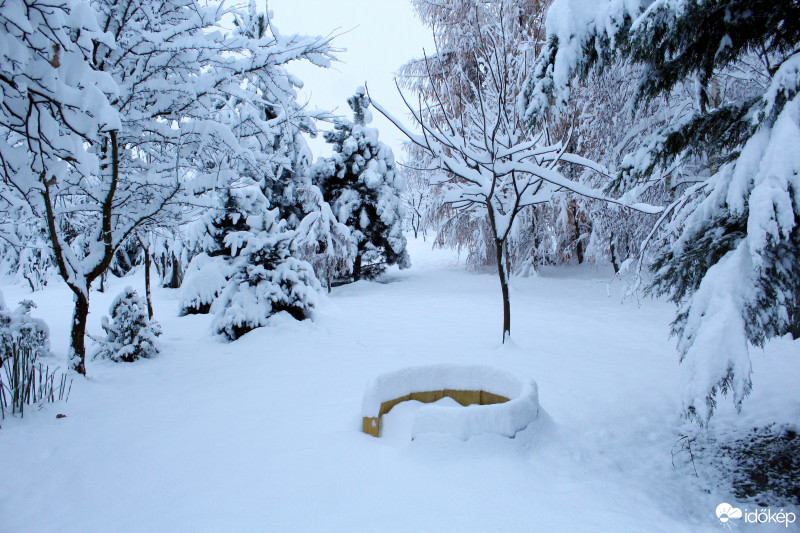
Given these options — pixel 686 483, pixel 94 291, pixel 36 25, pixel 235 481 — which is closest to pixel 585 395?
pixel 686 483

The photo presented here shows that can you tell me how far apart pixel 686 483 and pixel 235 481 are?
2.94m

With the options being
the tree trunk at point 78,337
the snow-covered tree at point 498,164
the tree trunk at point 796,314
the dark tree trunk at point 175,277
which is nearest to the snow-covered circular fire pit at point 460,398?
the tree trunk at point 796,314

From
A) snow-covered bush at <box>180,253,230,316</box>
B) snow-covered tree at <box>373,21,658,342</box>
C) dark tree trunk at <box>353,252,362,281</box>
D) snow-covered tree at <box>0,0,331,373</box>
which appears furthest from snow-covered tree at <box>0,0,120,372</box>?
dark tree trunk at <box>353,252,362,281</box>

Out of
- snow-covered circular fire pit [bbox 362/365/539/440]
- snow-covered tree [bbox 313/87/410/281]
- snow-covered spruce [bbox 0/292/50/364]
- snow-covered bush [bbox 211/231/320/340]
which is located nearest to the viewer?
snow-covered circular fire pit [bbox 362/365/539/440]

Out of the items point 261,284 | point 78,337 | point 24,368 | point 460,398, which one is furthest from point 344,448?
point 261,284

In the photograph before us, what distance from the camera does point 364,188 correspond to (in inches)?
568

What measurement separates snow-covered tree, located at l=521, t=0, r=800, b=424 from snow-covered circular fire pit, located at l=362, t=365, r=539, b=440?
1120 mm

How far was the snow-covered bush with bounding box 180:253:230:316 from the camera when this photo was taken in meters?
9.15

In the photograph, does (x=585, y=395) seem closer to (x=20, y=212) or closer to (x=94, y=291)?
(x=20, y=212)

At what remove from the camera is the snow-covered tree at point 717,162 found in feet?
7.66

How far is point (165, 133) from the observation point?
16.3 feet

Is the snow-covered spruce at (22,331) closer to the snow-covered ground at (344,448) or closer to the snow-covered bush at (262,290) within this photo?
the snow-covered ground at (344,448)

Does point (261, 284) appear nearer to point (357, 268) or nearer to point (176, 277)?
point (357, 268)

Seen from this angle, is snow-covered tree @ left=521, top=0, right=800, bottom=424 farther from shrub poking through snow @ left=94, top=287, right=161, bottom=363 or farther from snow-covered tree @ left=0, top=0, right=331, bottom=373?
shrub poking through snow @ left=94, top=287, right=161, bottom=363
